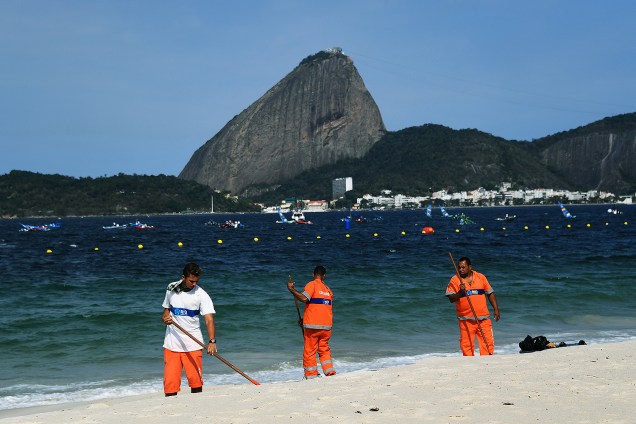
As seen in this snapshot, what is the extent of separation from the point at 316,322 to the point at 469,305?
2381 millimetres

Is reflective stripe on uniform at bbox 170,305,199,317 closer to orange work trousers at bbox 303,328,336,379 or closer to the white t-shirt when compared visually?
the white t-shirt

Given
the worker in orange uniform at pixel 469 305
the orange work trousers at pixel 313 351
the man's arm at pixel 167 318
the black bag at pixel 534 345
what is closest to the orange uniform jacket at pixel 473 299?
the worker in orange uniform at pixel 469 305

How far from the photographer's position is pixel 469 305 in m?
10.9

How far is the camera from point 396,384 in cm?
886

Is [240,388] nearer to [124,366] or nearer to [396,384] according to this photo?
[396,384]

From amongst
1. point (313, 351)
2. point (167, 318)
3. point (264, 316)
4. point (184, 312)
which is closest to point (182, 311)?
point (184, 312)

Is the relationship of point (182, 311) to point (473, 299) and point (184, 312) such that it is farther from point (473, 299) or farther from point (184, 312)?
point (473, 299)

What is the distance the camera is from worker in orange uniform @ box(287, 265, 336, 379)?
10.4 m

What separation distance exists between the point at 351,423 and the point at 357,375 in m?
2.72

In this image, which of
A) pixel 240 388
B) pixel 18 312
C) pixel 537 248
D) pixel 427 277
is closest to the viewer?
pixel 240 388

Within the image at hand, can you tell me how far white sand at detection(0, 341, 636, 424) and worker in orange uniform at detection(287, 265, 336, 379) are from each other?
2.86ft

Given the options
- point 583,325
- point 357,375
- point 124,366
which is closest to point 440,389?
point 357,375

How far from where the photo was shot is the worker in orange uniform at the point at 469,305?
11.0 m

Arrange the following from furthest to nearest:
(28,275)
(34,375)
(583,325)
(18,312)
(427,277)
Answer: (28,275) < (427,277) < (18,312) < (583,325) < (34,375)
